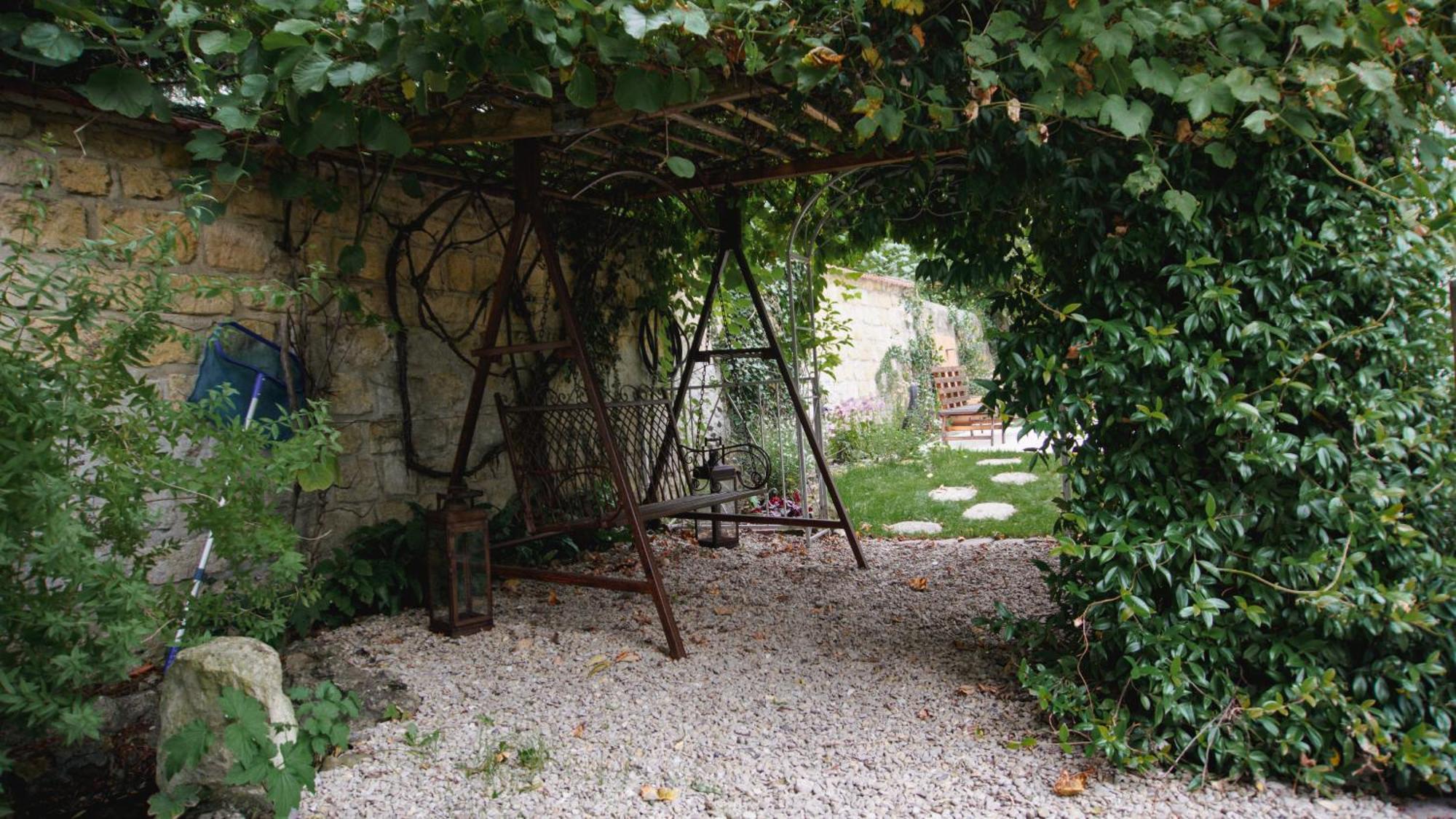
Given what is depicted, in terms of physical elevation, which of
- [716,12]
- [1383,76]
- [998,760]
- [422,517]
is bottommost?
[998,760]

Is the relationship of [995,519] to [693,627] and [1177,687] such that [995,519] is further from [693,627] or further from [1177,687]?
[1177,687]

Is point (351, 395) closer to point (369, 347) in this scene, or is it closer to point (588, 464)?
point (369, 347)

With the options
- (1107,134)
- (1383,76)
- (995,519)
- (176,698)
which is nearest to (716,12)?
(1107,134)

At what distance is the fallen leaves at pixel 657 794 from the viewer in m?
2.11

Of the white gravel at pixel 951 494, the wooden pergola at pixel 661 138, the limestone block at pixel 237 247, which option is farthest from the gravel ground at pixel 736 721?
the white gravel at pixel 951 494

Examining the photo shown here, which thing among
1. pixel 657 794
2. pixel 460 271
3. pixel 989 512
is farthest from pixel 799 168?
pixel 989 512

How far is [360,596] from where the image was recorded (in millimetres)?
3381

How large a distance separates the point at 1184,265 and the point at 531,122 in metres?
2.01

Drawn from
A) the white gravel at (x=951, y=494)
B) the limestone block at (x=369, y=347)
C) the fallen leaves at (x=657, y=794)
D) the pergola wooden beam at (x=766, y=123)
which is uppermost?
the pergola wooden beam at (x=766, y=123)

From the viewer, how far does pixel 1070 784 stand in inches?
79.9

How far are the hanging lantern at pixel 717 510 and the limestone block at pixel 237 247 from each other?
6.94ft

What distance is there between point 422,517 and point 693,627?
125 cm

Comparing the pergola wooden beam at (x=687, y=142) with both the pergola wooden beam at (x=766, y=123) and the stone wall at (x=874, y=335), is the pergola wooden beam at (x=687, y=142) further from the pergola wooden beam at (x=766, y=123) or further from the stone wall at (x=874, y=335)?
the stone wall at (x=874, y=335)

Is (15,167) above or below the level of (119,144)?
below
